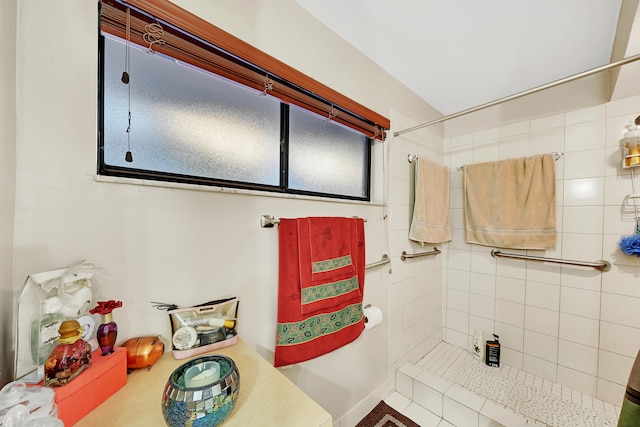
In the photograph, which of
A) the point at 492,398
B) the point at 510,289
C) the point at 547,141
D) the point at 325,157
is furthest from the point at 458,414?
the point at 547,141

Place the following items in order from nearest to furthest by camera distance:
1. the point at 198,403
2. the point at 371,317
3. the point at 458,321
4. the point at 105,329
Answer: the point at 198,403, the point at 105,329, the point at 371,317, the point at 458,321

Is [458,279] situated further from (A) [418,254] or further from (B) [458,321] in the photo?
(A) [418,254]

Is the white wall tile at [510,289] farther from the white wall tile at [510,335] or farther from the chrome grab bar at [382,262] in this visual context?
the chrome grab bar at [382,262]

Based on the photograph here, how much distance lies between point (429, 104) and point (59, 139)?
2.38m

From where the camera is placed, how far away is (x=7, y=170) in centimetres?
55

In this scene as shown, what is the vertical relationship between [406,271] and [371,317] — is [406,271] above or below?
above

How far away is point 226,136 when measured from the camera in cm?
105

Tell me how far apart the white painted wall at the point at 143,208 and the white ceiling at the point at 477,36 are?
156 millimetres

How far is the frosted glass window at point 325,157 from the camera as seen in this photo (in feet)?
4.27

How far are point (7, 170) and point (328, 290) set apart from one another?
45.3 inches

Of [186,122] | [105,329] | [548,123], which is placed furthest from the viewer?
[548,123]

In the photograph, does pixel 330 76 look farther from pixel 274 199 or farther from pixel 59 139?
pixel 59 139

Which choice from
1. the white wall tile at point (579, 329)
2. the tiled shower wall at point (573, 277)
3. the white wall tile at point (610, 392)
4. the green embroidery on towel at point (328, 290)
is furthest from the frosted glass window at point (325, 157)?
the white wall tile at point (610, 392)

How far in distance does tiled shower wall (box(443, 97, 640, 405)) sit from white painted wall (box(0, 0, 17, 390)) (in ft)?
8.87
